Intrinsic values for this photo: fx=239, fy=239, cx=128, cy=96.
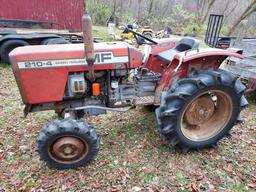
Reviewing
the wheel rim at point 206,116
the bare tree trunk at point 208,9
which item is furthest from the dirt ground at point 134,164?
the bare tree trunk at point 208,9

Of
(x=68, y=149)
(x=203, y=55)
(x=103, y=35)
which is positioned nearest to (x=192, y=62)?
(x=203, y=55)

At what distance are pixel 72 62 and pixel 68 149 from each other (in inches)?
35.1

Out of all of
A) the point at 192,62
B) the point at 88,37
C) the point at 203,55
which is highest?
the point at 88,37

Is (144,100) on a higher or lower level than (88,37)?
lower

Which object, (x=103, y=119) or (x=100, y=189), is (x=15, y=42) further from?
(x=100, y=189)

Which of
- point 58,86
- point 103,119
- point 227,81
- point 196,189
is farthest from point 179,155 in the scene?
point 58,86

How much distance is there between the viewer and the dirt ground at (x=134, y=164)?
93.5 inches

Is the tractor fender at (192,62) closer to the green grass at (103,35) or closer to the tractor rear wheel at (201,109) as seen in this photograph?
the tractor rear wheel at (201,109)

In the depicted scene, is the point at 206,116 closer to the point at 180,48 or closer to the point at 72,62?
the point at 180,48

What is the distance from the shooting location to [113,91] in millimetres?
2873

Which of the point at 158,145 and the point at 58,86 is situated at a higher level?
the point at 58,86

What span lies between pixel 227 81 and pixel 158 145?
1105mm

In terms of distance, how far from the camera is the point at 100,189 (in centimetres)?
233

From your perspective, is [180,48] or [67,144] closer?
[67,144]
